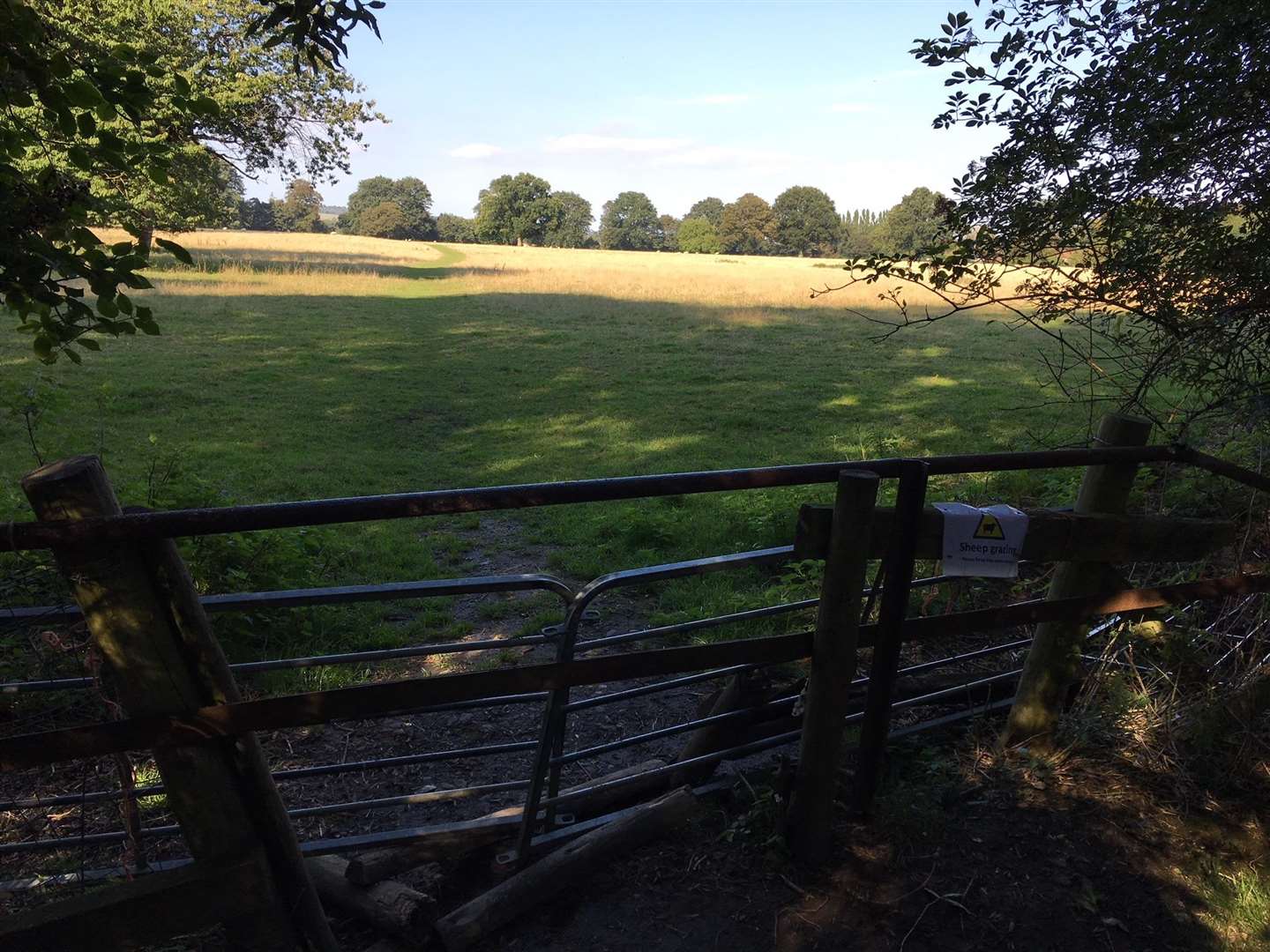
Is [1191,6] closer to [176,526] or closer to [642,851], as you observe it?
[642,851]

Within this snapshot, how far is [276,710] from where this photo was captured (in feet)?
7.33

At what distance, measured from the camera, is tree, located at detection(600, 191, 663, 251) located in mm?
127938

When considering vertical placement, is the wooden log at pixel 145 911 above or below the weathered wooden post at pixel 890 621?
below

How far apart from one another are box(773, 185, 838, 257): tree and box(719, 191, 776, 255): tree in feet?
3.57

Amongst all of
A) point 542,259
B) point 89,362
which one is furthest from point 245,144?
point 542,259

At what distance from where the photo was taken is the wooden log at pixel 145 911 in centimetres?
223

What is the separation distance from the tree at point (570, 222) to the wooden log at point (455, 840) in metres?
101

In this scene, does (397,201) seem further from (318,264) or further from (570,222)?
(318,264)

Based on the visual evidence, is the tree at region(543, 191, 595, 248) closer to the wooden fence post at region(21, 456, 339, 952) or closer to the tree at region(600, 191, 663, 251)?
the tree at region(600, 191, 663, 251)

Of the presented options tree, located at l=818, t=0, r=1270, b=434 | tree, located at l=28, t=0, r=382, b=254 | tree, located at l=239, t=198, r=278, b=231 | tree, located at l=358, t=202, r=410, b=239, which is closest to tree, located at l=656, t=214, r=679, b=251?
tree, located at l=358, t=202, r=410, b=239

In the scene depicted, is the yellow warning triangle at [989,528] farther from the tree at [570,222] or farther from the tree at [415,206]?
the tree at [415,206]

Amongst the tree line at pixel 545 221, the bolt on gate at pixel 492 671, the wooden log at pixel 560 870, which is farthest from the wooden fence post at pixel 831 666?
the tree line at pixel 545 221

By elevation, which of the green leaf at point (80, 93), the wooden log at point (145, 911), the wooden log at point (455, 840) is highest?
the green leaf at point (80, 93)

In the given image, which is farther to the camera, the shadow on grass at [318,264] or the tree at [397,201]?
the tree at [397,201]
